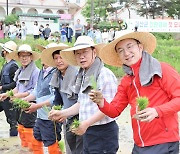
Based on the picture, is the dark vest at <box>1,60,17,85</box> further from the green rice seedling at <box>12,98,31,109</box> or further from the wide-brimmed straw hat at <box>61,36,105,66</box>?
the wide-brimmed straw hat at <box>61,36,105,66</box>

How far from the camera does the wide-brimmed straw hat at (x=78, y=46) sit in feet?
12.3

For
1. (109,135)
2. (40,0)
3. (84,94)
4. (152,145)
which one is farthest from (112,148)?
(40,0)

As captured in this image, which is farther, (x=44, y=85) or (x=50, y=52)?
(x=44, y=85)

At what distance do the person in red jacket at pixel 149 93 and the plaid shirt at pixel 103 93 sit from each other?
0.36 m

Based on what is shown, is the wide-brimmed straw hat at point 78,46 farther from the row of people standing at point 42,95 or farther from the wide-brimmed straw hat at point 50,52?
the wide-brimmed straw hat at point 50,52

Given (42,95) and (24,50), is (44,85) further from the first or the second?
(24,50)

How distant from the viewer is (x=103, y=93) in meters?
3.64

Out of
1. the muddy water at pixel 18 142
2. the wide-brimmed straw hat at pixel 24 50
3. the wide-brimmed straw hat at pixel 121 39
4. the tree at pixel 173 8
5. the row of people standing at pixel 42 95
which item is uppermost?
the tree at pixel 173 8

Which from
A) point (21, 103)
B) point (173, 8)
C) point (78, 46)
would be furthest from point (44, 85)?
point (173, 8)

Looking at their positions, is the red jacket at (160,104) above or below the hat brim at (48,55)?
below

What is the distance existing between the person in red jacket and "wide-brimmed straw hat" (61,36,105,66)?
542mm

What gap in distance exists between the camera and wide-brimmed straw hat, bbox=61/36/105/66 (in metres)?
3.76

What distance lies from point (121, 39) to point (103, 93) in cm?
63

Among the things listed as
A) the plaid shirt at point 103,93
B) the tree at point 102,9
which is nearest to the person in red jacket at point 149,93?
the plaid shirt at point 103,93
